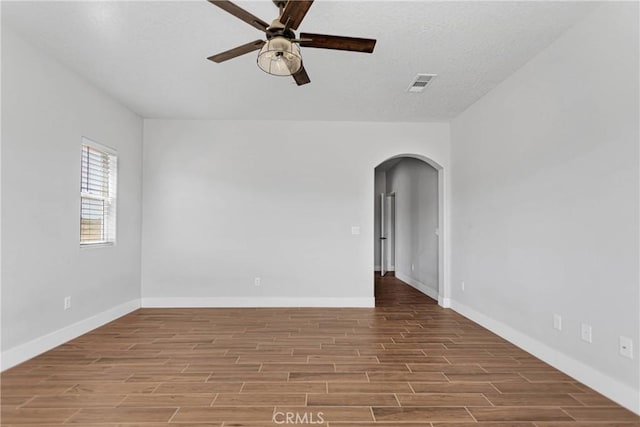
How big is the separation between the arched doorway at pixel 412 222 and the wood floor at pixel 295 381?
1945 mm

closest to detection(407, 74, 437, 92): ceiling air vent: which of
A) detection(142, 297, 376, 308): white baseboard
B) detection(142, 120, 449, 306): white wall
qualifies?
detection(142, 120, 449, 306): white wall

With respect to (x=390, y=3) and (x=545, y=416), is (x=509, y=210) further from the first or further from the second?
(x=390, y=3)

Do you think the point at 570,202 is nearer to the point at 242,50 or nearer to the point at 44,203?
the point at 242,50

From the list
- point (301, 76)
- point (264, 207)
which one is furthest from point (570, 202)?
point (264, 207)

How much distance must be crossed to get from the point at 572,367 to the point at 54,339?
4.51 metres

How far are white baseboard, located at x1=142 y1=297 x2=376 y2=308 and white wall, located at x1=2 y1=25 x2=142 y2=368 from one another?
32.3 inches

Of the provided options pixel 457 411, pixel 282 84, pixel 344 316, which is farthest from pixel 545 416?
pixel 282 84

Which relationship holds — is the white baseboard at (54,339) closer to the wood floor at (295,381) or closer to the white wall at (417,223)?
the wood floor at (295,381)

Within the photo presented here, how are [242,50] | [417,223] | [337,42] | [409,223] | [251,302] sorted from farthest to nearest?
[409,223]
[417,223]
[251,302]
[242,50]
[337,42]

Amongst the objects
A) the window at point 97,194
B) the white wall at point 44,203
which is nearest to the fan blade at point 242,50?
the white wall at point 44,203

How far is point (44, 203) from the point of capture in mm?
3320

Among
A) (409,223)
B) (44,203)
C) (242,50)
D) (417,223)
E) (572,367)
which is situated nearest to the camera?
(242,50)

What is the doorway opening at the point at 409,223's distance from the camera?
20.0 feet

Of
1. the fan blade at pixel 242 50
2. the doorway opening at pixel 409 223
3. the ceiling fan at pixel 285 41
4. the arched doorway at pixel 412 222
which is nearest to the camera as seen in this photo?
the ceiling fan at pixel 285 41
